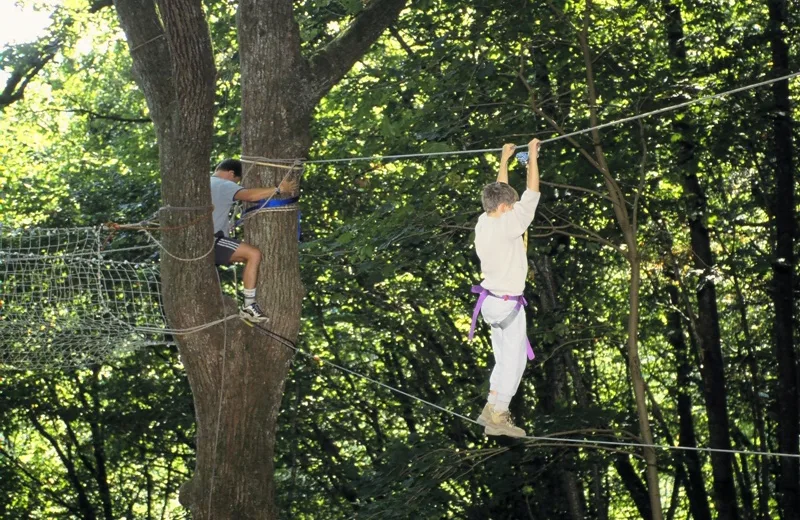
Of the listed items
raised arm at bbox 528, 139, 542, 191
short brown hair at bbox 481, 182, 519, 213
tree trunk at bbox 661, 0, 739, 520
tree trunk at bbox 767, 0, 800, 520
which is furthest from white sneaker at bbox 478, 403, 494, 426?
tree trunk at bbox 661, 0, 739, 520

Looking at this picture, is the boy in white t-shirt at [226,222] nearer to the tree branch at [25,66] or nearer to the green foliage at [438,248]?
the green foliage at [438,248]

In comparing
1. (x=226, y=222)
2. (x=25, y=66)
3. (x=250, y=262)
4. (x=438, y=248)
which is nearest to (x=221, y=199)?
(x=226, y=222)

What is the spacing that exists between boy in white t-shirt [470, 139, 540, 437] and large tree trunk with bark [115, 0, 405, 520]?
1185mm

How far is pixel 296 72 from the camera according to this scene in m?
5.44

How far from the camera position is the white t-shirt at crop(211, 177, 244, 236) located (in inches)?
217

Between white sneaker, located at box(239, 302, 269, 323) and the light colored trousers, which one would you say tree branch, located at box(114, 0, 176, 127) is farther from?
the light colored trousers

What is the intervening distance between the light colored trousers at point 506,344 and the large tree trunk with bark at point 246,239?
3.91ft

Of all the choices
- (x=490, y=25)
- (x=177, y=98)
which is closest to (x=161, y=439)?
(x=490, y=25)

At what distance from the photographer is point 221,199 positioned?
220 inches

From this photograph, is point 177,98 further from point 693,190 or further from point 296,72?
point 693,190

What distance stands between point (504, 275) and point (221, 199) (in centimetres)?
176

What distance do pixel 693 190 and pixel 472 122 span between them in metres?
2.46

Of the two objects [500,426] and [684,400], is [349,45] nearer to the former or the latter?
[500,426]

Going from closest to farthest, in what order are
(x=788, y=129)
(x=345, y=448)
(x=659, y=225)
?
(x=788, y=129) → (x=659, y=225) → (x=345, y=448)
